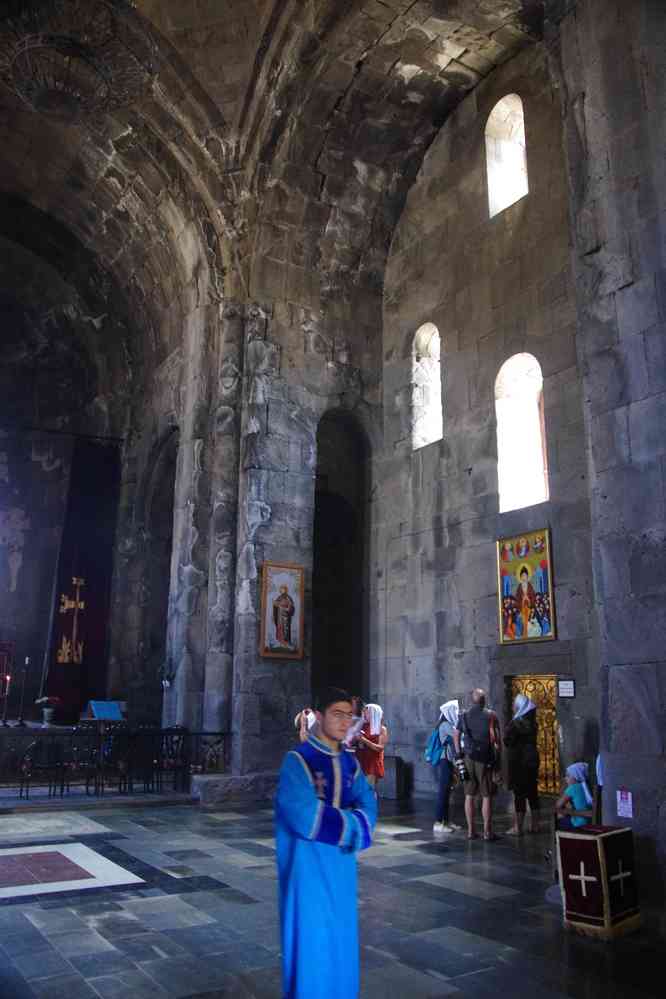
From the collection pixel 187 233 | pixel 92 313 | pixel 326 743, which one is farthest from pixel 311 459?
pixel 326 743

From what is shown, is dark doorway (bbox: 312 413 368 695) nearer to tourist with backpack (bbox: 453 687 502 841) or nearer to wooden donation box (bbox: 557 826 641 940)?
tourist with backpack (bbox: 453 687 502 841)

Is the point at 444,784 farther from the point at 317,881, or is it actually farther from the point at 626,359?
the point at 317,881

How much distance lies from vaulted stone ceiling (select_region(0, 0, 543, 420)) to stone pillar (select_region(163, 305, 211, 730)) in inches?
65.2

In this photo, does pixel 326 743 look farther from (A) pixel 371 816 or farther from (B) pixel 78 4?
(B) pixel 78 4

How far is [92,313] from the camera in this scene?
21.3m

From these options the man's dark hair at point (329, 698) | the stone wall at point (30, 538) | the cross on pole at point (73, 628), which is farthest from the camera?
the stone wall at point (30, 538)

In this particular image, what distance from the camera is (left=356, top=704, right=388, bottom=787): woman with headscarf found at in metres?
9.91

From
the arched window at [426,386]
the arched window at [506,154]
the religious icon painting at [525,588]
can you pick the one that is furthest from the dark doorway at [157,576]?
the religious icon painting at [525,588]

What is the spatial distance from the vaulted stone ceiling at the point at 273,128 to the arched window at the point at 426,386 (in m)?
1.91

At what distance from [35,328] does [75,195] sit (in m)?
6.25

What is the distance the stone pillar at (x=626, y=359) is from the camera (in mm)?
6469

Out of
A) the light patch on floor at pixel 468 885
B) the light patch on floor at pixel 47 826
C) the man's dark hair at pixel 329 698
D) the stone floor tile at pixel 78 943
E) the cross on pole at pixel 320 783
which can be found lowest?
the light patch on floor at pixel 468 885

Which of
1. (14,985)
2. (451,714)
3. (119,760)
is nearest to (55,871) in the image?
(14,985)

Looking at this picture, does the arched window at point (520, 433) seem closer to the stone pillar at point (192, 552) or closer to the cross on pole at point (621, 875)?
the stone pillar at point (192, 552)
